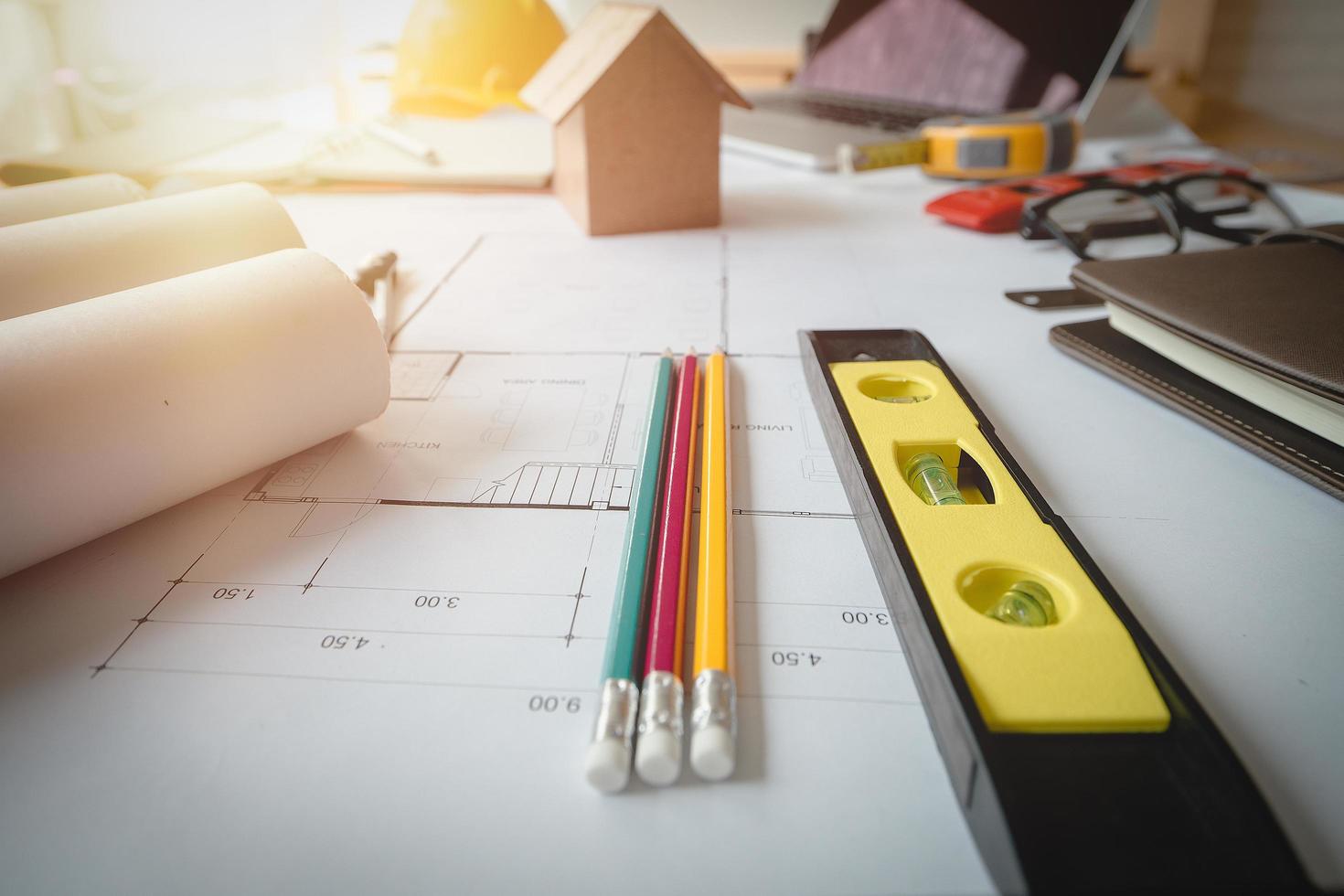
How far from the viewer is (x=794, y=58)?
1.87 metres

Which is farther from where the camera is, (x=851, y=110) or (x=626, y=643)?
(x=851, y=110)

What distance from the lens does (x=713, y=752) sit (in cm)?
27

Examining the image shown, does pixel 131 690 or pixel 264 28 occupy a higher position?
pixel 264 28

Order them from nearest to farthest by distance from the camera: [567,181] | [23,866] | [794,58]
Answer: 1. [23,866]
2. [567,181]
3. [794,58]

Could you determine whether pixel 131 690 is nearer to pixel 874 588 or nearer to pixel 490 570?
pixel 490 570

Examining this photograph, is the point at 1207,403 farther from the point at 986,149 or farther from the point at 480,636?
the point at 986,149

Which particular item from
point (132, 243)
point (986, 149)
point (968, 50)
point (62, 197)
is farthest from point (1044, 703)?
point (968, 50)

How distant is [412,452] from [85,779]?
0.23 metres

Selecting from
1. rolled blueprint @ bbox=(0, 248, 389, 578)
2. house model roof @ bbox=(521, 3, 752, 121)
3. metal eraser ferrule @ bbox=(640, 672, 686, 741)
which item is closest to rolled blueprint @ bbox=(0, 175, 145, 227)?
rolled blueprint @ bbox=(0, 248, 389, 578)

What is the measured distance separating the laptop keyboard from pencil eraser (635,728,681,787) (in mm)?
1172

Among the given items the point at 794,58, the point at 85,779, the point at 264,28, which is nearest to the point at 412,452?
the point at 85,779

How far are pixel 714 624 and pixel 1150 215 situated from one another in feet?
2.53

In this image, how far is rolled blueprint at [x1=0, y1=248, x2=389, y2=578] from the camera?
34 cm

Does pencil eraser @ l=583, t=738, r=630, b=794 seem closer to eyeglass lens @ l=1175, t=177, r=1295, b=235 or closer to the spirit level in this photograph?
the spirit level
